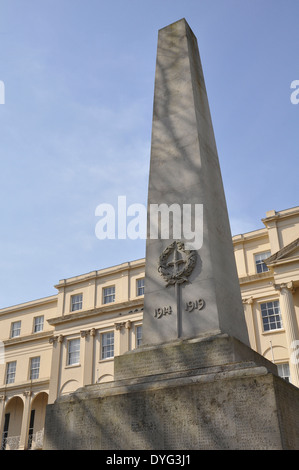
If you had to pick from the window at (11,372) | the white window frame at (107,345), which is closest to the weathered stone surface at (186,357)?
the white window frame at (107,345)

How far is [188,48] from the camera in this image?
9148 mm

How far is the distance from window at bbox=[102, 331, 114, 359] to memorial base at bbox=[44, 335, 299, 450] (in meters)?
29.1

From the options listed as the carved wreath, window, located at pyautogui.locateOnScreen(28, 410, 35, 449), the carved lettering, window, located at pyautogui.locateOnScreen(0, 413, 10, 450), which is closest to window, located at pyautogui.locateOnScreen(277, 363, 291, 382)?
window, located at pyautogui.locateOnScreen(28, 410, 35, 449)

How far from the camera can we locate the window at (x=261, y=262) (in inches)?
1228

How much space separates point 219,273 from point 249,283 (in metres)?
24.4

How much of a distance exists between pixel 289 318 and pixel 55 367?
18.4 metres

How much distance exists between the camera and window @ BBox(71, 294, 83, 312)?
1505 inches

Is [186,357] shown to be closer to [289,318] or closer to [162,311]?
[162,311]

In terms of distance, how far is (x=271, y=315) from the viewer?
→ 96.0 feet

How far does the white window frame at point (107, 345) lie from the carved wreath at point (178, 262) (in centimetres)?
2861

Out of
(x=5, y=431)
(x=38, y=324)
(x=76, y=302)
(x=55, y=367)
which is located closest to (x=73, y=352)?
(x=55, y=367)

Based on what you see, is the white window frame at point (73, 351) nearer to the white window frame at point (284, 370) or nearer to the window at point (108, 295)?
the window at point (108, 295)
